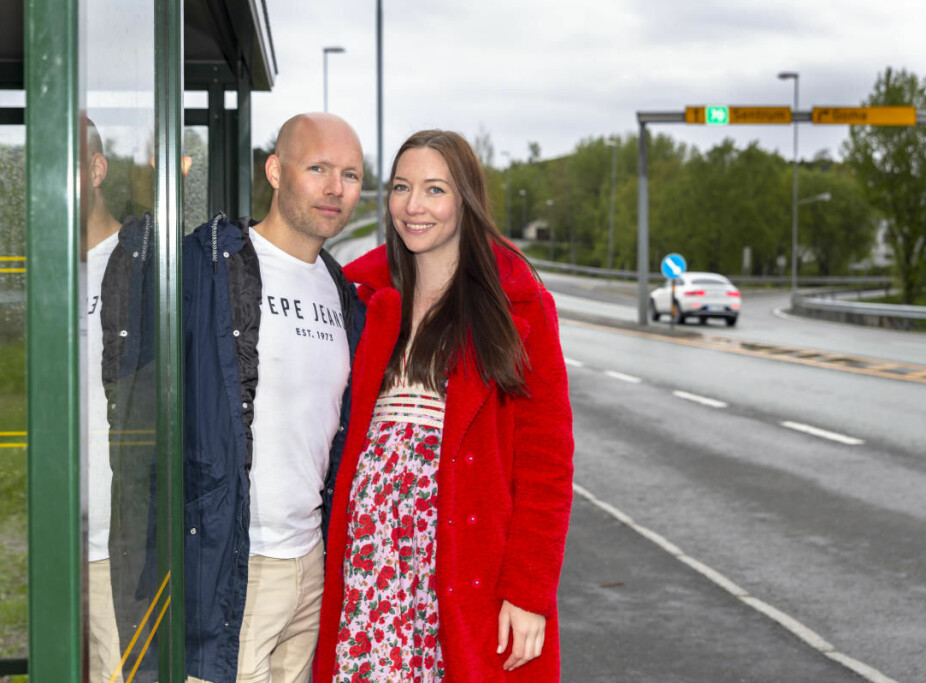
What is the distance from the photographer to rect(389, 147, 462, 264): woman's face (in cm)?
254

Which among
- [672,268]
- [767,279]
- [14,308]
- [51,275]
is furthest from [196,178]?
[767,279]

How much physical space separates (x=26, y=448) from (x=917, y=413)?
43.9 feet

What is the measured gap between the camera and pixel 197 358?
2.39 meters

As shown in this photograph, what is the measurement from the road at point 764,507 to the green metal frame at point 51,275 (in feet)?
12.7

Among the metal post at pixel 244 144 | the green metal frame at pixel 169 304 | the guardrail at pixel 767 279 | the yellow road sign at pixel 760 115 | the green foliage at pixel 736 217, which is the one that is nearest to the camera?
the green metal frame at pixel 169 304

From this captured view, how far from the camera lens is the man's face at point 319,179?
8.78 feet

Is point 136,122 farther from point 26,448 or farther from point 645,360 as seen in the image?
point 645,360

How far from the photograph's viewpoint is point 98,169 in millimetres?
1521

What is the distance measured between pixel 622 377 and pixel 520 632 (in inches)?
626

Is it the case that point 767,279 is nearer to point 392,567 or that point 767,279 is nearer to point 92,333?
point 392,567

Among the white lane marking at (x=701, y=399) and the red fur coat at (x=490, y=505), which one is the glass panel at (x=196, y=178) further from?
the white lane marking at (x=701, y=399)

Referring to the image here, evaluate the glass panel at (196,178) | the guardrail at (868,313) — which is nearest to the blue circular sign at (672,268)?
the guardrail at (868,313)

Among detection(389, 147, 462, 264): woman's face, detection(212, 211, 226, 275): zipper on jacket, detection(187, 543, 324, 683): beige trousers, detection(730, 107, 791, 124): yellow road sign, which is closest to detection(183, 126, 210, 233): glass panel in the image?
detection(212, 211, 226, 275): zipper on jacket

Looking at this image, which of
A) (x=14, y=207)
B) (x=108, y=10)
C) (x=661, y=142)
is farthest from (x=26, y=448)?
(x=661, y=142)
